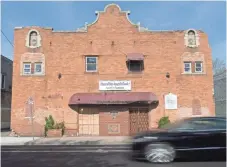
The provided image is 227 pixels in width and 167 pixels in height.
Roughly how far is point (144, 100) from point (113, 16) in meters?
7.47

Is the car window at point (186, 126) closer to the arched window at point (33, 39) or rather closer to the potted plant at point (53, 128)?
the potted plant at point (53, 128)

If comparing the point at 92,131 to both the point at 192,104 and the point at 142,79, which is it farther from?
the point at 192,104

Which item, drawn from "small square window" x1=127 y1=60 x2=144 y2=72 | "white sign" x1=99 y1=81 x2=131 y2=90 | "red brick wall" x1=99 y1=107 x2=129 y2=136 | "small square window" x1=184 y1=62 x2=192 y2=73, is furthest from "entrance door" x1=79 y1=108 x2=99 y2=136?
"small square window" x1=184 y1=62 x2=192 y2=73

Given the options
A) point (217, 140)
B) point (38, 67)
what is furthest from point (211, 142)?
point (38, 67)

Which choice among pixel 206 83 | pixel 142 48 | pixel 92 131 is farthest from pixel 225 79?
pixel 92 131

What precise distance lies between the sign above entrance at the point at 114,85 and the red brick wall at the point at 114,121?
1624 mm

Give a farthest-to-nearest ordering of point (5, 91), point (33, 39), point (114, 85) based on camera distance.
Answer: point (5, 91), point (33, 39), point (114, 85)

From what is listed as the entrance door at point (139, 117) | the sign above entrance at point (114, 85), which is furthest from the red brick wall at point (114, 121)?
the sign above entrance at point (114, 85)

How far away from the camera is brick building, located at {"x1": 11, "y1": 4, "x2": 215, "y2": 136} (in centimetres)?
2789

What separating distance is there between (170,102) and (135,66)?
13.2 feet

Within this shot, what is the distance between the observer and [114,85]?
28125 millimetres

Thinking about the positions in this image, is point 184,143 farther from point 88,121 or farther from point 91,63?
point 91,63

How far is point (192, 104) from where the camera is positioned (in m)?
28.2

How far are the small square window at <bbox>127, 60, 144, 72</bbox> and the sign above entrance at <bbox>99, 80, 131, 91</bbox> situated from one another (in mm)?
1196
